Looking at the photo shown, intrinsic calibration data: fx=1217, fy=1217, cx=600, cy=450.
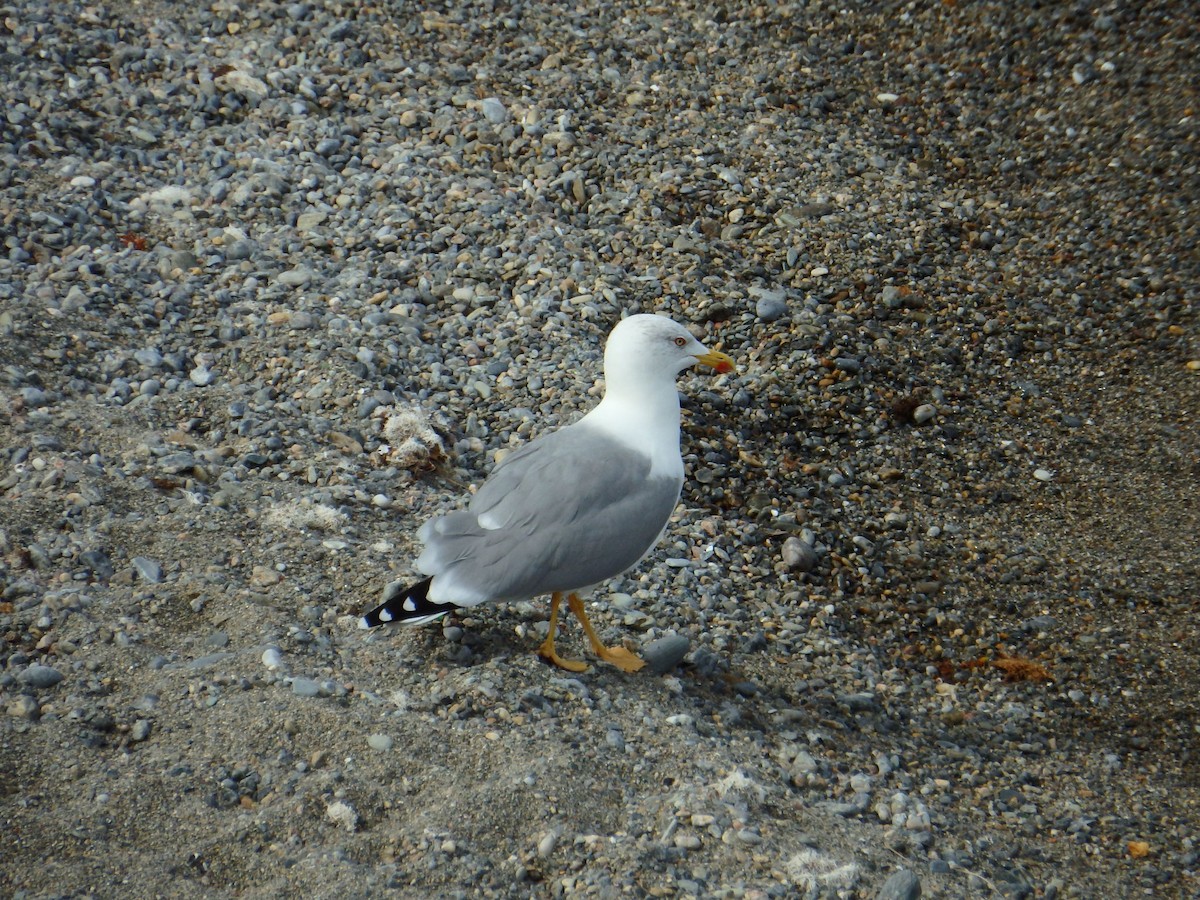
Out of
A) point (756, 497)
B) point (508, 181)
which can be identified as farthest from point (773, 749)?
point (508, 181)

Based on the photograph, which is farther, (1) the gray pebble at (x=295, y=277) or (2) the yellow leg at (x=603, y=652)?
(1) the gray pebble at (x=295, y=277)

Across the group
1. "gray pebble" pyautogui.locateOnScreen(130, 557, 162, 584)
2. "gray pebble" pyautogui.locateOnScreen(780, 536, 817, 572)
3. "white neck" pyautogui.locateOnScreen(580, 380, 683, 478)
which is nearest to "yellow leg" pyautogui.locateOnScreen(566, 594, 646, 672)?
"white neck" pyautogui.locateOnScreen(580, 380, 683, 478)

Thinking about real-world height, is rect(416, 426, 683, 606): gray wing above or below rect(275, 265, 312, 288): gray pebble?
above

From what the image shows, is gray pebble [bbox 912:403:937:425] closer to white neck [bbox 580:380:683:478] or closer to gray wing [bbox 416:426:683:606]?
white neck [bbox 580:380:683:478]

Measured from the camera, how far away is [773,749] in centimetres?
394

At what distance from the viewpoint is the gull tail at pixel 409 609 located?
3.72 m

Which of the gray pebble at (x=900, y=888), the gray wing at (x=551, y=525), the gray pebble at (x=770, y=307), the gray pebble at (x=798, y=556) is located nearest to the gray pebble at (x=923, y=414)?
the gray pebble at (x=770, y=307)

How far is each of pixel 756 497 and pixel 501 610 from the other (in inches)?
52.3

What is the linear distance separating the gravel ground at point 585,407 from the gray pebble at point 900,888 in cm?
2

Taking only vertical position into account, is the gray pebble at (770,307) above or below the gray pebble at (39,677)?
above

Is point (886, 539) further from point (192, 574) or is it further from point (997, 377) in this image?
point (192, 574)

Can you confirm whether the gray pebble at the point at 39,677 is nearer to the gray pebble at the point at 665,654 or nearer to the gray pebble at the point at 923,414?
the gray pebble at the point at 665,654

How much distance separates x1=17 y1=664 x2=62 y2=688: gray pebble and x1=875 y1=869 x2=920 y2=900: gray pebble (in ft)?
8.00

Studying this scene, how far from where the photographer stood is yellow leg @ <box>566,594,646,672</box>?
4113 mm
